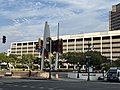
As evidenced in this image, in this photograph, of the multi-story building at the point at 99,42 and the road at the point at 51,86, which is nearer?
the road at the point at 51,86

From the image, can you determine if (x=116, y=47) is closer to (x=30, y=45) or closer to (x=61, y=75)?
(x=30, y=45)

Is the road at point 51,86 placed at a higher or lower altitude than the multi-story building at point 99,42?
lower

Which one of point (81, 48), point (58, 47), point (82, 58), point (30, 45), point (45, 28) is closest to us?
point (58, 47)

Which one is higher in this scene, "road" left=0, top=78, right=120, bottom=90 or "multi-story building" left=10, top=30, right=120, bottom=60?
"multi-story building" left=10, top=30, right=120, bottom=60

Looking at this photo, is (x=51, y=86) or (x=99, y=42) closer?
(x=51, y=86)

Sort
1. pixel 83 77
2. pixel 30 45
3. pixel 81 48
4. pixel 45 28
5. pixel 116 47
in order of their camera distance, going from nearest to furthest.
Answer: pixel 83 77, pixel 45 28, pixel 116 47, pixel 81 48, pixel 30 45

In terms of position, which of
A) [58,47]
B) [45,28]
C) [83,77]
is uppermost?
[45,28]

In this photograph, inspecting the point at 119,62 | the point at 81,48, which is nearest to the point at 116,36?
the point at 81,48

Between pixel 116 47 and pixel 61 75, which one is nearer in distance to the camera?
pixel 61 75

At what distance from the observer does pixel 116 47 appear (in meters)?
152

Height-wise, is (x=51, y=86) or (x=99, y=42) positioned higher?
(x=99, y=42)

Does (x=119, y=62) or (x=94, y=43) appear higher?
(x=94, y=43)

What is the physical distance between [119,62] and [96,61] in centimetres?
771

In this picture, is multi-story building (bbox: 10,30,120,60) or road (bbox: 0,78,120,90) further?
multi-story building (bbox: 10,30,120,60)
